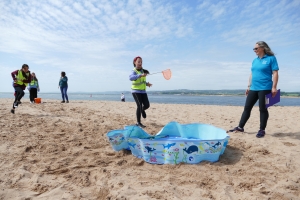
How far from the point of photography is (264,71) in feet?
14.5

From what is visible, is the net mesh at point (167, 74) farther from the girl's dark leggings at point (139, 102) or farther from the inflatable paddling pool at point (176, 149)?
the inflatable paddling pool at point (176, 149)

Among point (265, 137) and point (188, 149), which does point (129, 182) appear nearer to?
point (188, 149)

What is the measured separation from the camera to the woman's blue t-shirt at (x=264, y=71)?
431 centimetres

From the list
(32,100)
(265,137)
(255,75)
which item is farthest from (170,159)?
(32,100)

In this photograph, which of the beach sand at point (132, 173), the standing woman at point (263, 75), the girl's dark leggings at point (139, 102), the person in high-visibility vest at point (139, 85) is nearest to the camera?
the beach sand at point (132, 173)

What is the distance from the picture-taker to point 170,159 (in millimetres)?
2957

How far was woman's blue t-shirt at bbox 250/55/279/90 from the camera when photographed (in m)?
4.31

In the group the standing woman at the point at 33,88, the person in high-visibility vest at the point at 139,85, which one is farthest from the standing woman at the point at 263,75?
the standing woman at the point at 33,88

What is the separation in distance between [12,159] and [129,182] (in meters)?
1.90

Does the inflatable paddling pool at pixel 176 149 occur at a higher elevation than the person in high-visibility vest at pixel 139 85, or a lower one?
lower

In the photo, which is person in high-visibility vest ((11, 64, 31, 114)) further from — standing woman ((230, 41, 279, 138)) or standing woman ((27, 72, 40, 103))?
standing woman ((230, 41, 279, 138))

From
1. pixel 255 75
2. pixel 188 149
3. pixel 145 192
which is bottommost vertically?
pixel 145 192

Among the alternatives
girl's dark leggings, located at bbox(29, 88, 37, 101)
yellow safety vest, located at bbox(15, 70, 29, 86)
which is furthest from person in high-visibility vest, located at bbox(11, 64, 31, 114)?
girl's dark leggings, located at bbox(29, 88, 37, 101)

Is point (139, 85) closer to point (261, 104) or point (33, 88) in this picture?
point (261, 104)
